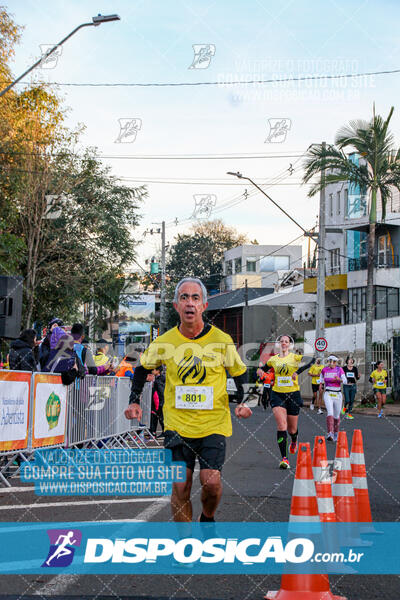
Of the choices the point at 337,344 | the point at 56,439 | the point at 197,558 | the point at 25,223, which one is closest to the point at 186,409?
the point at 197,558

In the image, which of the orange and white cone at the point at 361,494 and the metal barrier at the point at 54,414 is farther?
the metal barrier at the point at 54,414

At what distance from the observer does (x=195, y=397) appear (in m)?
6.04

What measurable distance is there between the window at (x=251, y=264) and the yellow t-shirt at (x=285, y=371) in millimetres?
62681

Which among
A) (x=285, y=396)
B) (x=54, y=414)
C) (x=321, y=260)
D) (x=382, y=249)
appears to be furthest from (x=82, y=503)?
(x=382, y=249)

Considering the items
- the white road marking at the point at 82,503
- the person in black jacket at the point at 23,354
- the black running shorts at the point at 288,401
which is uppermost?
the person in black jacket at the point at 23,354

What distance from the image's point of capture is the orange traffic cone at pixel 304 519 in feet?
16.1

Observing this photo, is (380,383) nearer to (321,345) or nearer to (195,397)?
(321,345)

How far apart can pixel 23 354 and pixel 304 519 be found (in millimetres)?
7774

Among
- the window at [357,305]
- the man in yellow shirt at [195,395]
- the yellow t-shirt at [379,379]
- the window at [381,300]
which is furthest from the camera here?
the window at [357,305]

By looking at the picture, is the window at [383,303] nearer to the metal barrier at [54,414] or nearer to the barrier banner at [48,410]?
the metal barrier at [54,414]

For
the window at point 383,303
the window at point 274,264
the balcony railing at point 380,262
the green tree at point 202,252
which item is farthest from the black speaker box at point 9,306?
the window at point 274,264

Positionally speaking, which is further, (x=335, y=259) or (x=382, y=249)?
(x=335, y=259)

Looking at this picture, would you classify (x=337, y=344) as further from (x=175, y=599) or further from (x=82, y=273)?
(x=175, y=599)

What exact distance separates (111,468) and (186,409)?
593 cm
